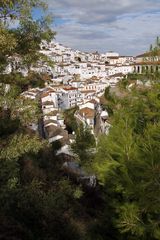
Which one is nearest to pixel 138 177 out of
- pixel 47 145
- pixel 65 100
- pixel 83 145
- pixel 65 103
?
pixel 47 145

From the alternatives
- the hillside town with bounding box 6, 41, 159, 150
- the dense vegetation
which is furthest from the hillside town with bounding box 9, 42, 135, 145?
the dense vegetation

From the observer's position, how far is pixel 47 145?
7.23m

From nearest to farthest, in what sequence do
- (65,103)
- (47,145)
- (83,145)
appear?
(47,145), (83,145), (65,103)

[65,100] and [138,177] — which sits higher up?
[138,177]

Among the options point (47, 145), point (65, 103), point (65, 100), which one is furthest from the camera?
point (65, 103)

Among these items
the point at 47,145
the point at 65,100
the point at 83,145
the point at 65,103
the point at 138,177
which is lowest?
the point at 65,103

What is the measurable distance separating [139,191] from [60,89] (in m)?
51.9

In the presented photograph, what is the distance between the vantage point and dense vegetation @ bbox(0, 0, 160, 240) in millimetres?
4754

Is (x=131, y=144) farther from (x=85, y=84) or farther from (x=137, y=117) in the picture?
(x=85, y=84)

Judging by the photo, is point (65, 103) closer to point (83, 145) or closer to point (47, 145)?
point (83, 145)

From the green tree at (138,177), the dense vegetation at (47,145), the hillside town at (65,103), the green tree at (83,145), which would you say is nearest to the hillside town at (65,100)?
the hillside town at (65,103)

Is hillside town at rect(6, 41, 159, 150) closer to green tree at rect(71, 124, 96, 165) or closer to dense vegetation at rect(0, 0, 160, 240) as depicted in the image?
dense vegetation at rect(0, 0, 160, 240)

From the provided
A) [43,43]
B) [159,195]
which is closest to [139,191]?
[159,195]

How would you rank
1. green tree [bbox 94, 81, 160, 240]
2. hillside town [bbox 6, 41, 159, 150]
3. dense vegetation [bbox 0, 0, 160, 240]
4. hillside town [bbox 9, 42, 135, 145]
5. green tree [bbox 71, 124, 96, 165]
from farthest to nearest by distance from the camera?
1. hillside town [bbox 9, 42, 135, 145]
2. green tree [bbox 71, 124, 96, 165]
3. hillside town [bbox 6, 41, 159, 150]
4. dense vegetation [bbox 0, 0, 160, 240]
5. green tree [bbox 94, 81, 160, 240]
